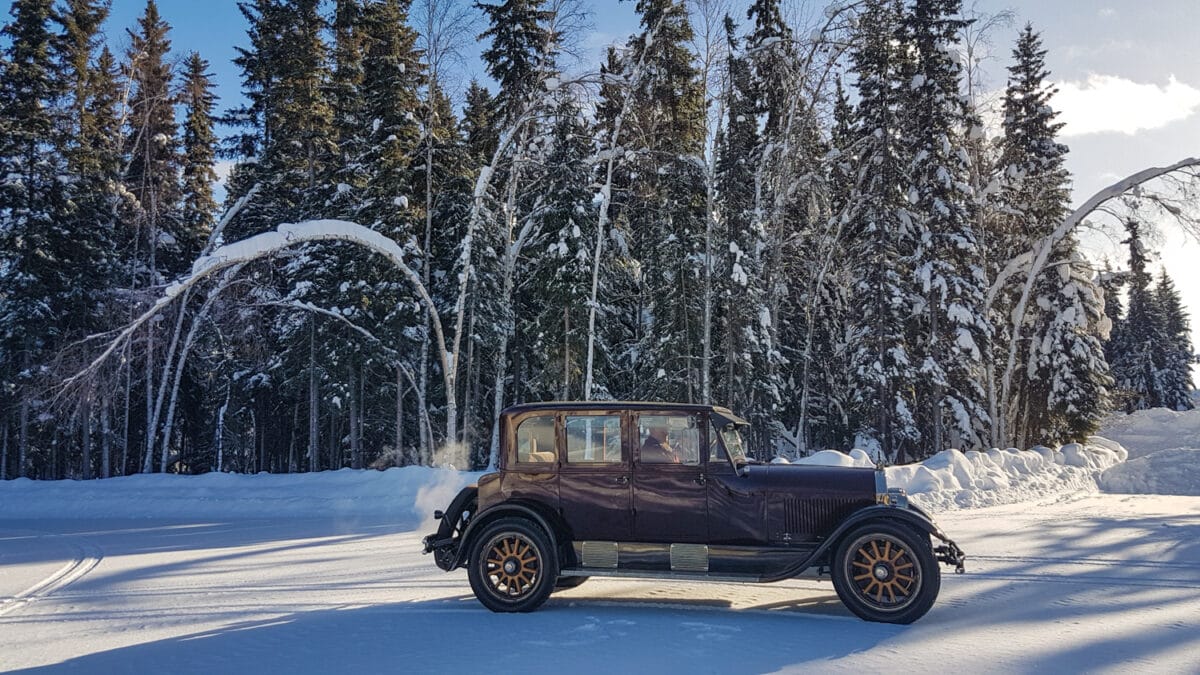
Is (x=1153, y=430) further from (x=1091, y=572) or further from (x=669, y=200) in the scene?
(x=1091, y=572)

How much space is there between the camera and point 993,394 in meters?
27.7

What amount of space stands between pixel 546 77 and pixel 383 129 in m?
7.36

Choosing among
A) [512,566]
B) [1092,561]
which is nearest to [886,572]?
[512,566]

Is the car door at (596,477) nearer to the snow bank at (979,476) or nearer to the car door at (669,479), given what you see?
the car door at (669,479)

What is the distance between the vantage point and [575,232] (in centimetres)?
2772

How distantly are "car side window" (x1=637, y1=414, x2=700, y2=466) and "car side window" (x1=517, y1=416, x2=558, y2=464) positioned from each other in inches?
35.2

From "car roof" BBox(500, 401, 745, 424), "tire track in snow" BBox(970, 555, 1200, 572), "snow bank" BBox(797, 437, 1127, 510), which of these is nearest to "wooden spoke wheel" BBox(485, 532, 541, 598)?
"car roof" BBox(500, 401, 745, 424)

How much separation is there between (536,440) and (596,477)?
0.71 metres

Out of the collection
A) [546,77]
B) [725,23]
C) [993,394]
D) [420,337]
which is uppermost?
[725,23]

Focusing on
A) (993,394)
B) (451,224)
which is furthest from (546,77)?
(993,394)

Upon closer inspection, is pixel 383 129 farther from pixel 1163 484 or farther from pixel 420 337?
pixel 1163 484

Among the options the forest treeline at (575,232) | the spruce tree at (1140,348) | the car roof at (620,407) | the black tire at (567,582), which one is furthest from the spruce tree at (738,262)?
the spruce tree at (1140,348)

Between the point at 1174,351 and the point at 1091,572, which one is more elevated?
the point at 1174,351

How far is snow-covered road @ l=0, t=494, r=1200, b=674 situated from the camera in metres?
5.68
